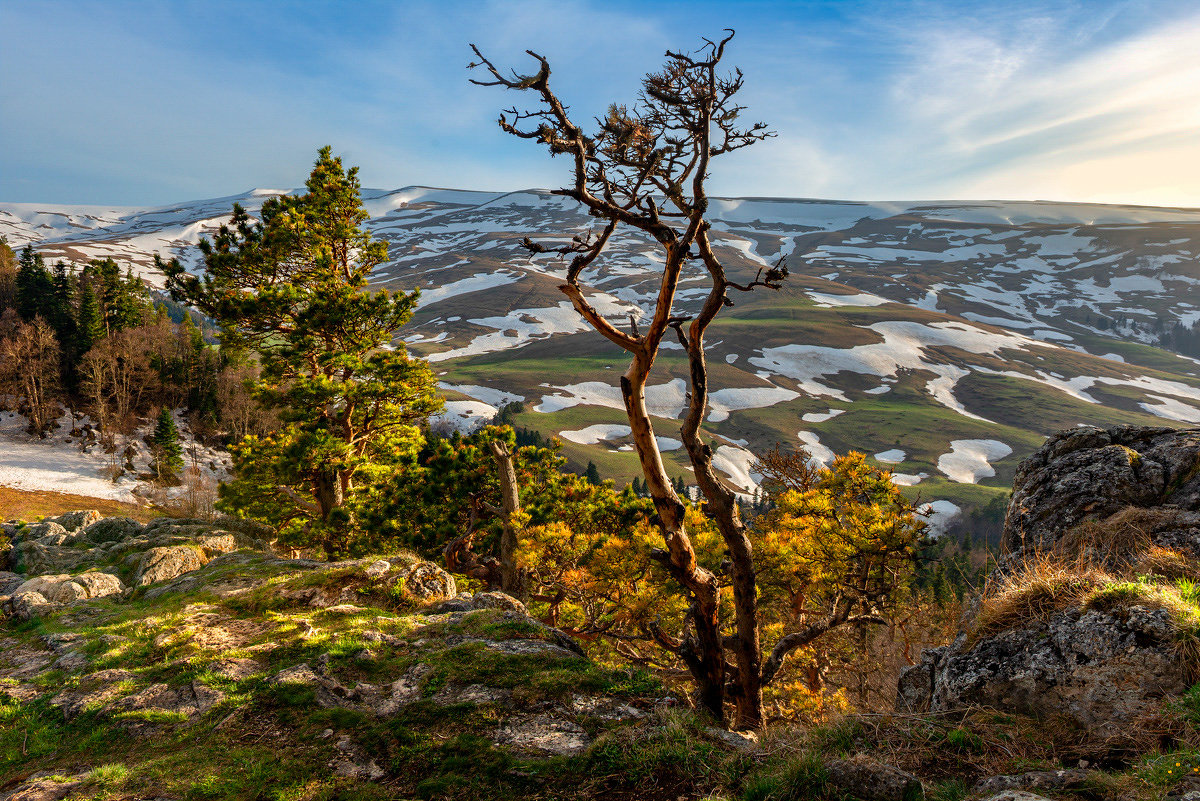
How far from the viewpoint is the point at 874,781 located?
5078 mm

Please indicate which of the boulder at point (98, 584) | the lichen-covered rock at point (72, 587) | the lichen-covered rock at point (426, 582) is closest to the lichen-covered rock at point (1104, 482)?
the lichen-covered rock at point (426, 582)

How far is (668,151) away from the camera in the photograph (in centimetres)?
896

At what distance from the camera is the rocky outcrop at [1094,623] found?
5.62 m

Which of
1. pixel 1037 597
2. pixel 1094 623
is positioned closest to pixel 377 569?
pixel 1037 597

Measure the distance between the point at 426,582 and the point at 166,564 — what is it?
40.1ft

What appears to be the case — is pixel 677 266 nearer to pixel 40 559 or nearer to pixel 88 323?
pixel 40 559

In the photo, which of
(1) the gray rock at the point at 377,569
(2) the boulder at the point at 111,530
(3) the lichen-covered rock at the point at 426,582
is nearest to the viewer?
(3) the lichen-covered rock at the point at 426,582

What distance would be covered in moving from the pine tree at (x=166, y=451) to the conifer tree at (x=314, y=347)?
202ft

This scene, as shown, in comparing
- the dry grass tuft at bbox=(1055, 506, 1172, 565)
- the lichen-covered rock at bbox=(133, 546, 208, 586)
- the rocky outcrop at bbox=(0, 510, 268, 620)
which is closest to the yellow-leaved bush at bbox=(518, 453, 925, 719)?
the dry grass tuft at bbox=(1055, 506, 1172, 565)

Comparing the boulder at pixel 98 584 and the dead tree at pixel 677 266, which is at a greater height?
the dead tree at pixel 677 266

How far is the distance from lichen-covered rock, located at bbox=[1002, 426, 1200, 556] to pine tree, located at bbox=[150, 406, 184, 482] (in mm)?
87765

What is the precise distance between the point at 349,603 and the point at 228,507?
52.6 ft

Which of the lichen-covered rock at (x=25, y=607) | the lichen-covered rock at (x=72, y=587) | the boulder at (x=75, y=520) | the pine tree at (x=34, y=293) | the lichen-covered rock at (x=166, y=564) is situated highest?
the pine tree at (x=34, y=293)

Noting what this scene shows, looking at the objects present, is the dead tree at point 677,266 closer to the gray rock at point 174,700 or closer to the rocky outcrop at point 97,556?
the gray rock at point 174,700
